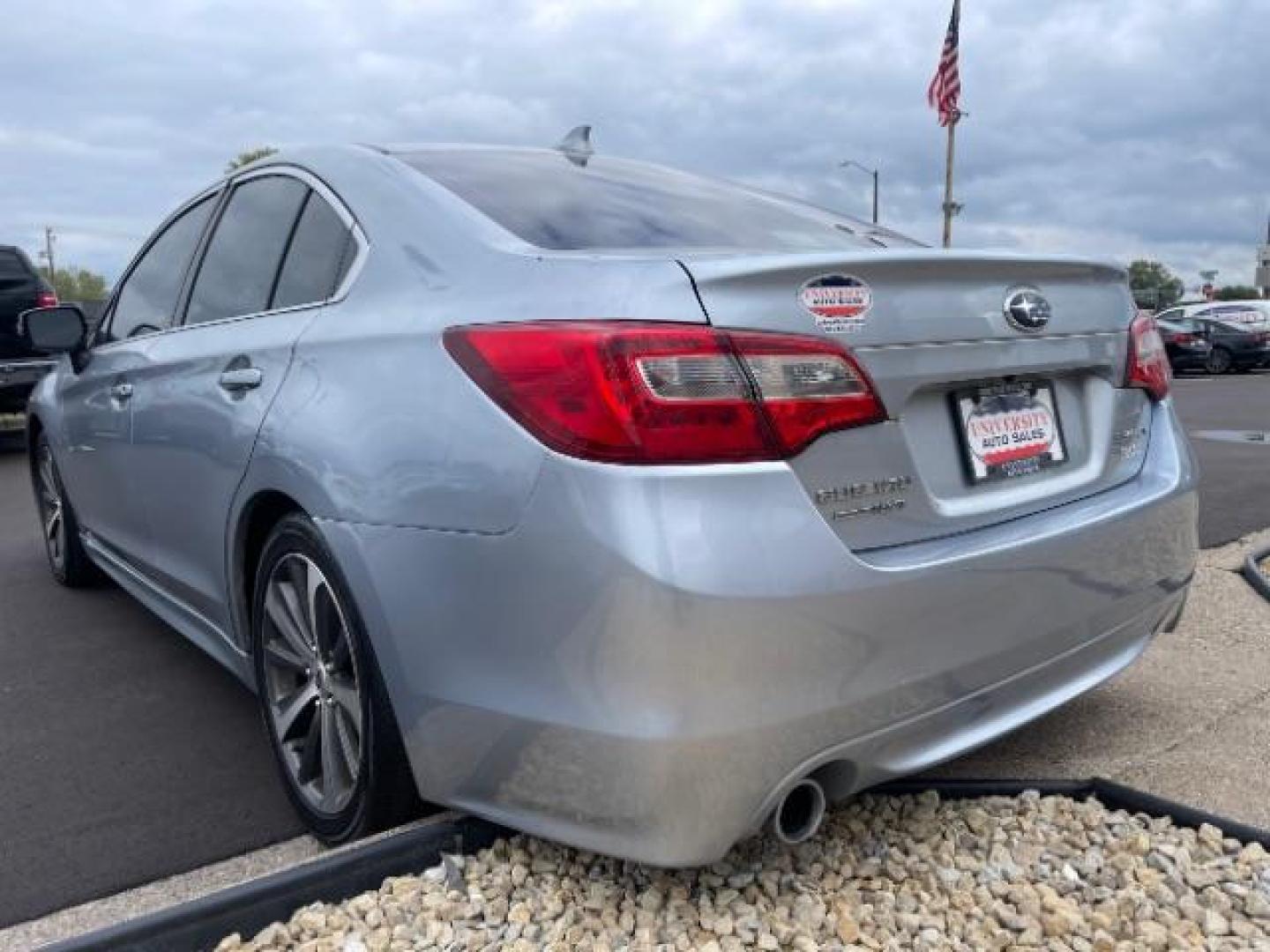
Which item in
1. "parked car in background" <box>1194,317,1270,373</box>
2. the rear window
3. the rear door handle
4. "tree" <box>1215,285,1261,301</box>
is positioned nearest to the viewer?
the rear window

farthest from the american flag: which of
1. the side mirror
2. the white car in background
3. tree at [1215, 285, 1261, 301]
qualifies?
tree at [1215, 285, 1261, 301]

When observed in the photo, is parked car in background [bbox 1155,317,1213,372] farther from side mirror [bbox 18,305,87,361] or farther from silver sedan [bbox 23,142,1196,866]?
silver sedan [bbox 23,142,1196,866]

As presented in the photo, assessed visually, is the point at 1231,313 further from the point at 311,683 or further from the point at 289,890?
the point at 289,890

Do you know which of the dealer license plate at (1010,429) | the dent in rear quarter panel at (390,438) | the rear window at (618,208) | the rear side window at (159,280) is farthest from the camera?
the rear side window at (159,280)

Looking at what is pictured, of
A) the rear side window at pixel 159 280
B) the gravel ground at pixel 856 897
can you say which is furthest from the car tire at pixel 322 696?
the rear side window at pixel 159 280

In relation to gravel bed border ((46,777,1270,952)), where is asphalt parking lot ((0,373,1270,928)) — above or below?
below

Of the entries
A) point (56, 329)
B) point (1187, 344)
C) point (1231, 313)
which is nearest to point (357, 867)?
point (56, 329)

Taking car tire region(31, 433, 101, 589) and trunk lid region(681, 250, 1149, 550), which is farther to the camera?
car tire region(31, 433, 101, 589)

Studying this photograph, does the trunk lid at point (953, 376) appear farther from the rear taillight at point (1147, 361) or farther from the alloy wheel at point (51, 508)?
the alloy wheel at point (51, 508)

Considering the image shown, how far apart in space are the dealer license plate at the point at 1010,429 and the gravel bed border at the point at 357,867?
2.52 feet

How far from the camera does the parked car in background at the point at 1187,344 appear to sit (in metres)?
25.6

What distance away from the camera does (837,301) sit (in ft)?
7.00

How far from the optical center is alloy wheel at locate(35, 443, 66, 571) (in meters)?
5.27

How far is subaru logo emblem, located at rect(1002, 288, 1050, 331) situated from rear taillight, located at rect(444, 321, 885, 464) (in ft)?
1.80
